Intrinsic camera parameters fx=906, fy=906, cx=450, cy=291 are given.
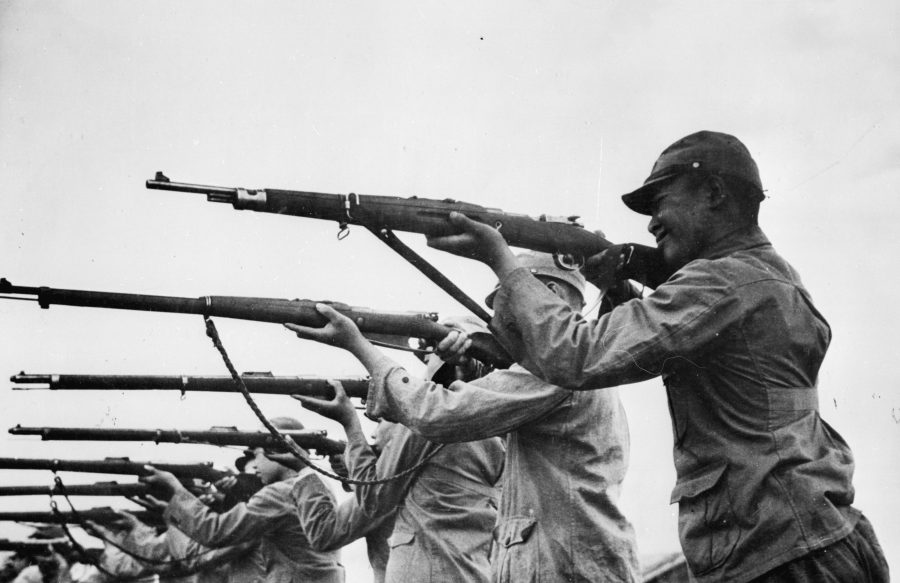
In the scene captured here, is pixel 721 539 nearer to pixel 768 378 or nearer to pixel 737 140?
pixel 768 378

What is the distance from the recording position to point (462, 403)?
4.36m

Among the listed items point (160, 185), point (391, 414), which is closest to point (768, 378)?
point (391, 414)

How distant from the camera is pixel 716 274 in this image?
332 centimetres

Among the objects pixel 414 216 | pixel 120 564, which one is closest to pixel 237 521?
pixel 414 216

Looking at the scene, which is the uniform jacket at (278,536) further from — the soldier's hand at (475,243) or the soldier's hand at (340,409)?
the soldier's hand at (475,243)

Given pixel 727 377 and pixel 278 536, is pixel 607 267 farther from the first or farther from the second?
pixel 278 536

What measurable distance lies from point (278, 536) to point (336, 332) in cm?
507

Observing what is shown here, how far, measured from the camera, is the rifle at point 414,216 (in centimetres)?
421

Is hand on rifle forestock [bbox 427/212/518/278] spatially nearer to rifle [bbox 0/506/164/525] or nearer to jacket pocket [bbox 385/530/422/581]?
jacket pocket [bbox 385/530/422/581]

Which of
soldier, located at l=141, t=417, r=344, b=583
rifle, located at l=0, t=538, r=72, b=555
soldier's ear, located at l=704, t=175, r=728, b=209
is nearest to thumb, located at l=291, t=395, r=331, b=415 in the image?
soldier, located at l=141, t=417, r=344, b=583

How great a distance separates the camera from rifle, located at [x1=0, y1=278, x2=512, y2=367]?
5.62 m

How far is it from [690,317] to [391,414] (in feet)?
5.85

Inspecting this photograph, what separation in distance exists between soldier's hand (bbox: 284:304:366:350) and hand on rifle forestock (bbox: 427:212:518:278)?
1016mm

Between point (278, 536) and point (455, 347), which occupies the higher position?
point (455, 347)
